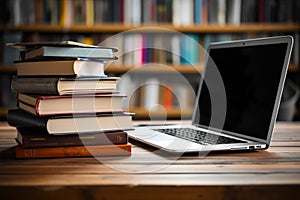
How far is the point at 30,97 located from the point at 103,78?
0.51 feet

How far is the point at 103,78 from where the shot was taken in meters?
0.92

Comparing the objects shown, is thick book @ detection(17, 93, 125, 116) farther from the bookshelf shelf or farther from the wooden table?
the bookshelf shelf

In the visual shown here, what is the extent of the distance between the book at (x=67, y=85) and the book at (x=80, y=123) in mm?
50

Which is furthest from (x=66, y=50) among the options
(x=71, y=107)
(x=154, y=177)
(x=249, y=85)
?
(x=249, y=85)

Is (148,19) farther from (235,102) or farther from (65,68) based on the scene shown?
(65,68)

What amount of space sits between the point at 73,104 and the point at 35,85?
0.09 m

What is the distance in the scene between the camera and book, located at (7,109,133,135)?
867 mm

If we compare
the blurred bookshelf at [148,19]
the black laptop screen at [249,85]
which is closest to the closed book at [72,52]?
the black laptop screen at [249,85]

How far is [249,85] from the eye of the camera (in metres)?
1.14

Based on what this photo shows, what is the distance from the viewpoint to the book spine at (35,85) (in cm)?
88

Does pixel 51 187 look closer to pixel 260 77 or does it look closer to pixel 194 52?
pixel 260 77

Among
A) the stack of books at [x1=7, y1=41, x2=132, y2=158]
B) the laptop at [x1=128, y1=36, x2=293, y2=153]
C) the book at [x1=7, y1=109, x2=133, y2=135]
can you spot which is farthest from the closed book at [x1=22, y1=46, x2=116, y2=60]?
the laptop at [x1=128, y1=36, x2=293, y2=153]

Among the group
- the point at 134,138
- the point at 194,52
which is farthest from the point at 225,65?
the point at 194,52

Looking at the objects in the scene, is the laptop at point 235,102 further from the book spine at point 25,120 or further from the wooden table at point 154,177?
the book spine at point 25,120
